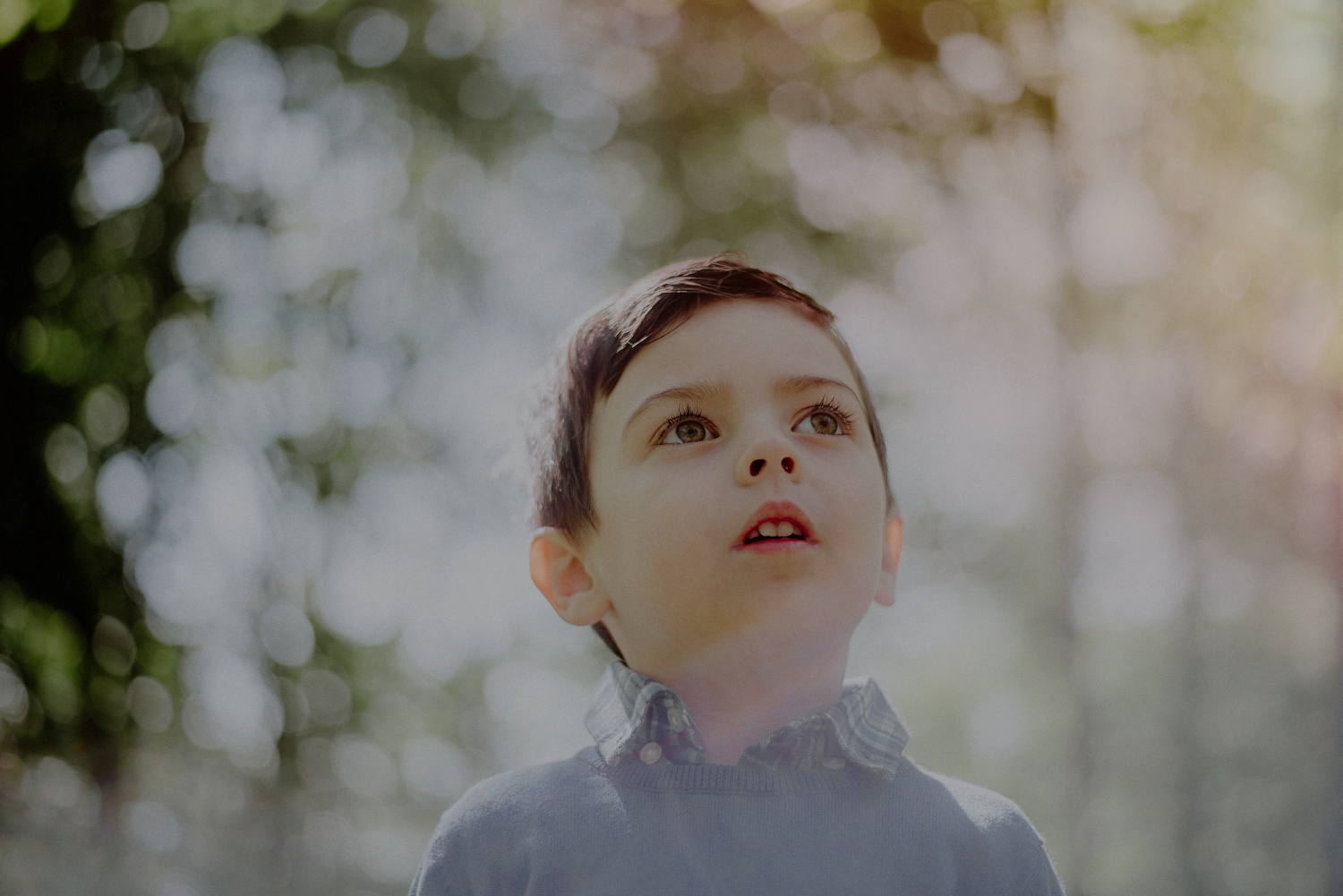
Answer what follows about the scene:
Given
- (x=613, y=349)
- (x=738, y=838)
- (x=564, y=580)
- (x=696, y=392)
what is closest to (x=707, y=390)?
(x=696, y=392)

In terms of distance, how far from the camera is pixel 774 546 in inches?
26.7

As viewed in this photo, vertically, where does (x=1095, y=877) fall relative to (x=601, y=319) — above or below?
below

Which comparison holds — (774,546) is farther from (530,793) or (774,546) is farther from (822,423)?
(530,793)

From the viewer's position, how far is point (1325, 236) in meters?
2.46

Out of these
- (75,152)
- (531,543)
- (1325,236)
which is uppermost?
(75,152)

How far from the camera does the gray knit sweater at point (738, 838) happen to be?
654 mm

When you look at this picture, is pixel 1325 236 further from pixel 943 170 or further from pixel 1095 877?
pixel 1095 877

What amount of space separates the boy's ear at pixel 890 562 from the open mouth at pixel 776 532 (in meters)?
0.13

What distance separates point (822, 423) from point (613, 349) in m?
0.19

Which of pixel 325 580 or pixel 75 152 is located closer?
pixel 75 152

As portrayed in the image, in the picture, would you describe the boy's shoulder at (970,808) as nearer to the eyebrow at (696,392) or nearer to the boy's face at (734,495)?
the boy's face at (734,495)

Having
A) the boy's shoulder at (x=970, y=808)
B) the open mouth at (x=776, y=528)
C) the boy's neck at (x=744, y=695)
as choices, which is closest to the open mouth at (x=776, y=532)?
the open mouth at (x=776, y=528)

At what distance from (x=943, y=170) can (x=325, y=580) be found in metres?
2.39

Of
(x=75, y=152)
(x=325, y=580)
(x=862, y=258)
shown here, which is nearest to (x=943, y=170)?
(x=862, y=258)
